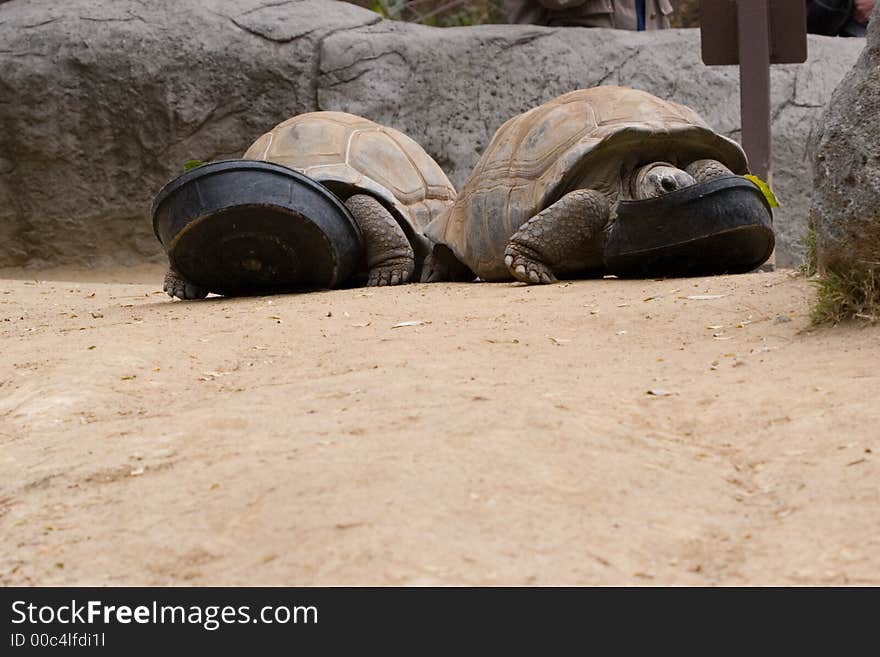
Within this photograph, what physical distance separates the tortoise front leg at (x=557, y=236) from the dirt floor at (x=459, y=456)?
1650 mm

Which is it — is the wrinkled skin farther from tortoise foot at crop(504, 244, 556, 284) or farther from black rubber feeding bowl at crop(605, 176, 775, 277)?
black rubber feeding bowl at crop(605, 176, 775, 277)

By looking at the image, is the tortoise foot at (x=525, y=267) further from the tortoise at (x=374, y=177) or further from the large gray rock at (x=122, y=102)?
Result: the large gray rock at (x=122, y=102)

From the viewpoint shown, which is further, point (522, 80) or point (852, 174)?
point (522, 80)

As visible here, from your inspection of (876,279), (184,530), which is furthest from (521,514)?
(876,279)

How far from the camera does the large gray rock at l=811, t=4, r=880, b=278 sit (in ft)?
11.0

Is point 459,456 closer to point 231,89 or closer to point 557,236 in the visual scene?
point 557,236

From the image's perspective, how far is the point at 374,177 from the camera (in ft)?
22.4

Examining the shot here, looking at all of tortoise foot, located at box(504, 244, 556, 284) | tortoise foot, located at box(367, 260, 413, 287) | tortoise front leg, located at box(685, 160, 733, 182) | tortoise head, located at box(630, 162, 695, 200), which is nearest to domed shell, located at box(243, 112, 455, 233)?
tortoise foot, located at box(367, 260, 413, 287)

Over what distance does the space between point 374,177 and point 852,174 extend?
3785mm

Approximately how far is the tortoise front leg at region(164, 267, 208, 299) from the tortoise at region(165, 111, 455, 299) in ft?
2.76

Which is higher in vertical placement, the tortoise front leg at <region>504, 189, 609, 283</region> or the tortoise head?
the tortoise head

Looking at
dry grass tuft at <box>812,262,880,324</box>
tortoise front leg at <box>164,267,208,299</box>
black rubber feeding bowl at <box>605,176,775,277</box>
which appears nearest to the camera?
dry grass tuft at <box>812,262,880,324</box>

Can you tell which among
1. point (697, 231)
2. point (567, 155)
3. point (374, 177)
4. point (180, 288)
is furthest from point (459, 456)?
point (374, 177)

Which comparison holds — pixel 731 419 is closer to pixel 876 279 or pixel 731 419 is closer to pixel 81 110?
pixel 876 279
